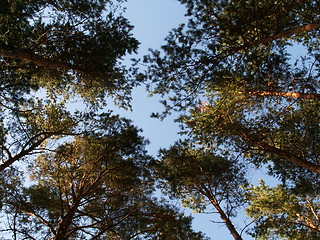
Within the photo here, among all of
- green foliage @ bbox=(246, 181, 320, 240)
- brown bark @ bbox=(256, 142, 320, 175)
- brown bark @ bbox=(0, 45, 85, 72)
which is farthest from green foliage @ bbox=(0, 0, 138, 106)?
green foliage @ bbox=(246, 181, 320, 240)

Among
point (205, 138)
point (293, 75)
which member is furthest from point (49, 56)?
point (293, 75)

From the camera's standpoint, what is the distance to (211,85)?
7.22 m

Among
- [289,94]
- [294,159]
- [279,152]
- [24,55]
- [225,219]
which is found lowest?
[225,219]

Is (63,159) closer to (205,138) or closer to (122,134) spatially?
(122,134)

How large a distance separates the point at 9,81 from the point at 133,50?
384cm

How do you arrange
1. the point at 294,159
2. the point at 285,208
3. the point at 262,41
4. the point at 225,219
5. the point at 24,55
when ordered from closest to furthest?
1. the point at 262,41
2. the point at 24,55
3. the point at 294,159
4. the point at 225,219
5. the point at 285,208

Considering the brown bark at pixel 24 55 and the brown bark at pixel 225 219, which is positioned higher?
the brown bark at pixel 24 55

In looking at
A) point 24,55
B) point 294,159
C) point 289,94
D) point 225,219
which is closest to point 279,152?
point 294,159

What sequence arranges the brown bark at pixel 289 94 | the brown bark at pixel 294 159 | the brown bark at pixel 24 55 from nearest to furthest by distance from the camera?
1. the brown bark at pixel 289 94
2. the brown bark at pixel 24 55
3. the brown bark at pixel 294 159

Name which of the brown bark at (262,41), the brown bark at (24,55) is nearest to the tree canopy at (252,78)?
the brown bark at (262,41)

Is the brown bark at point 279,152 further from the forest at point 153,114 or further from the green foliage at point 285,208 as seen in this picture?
the green foliage at point 285,208

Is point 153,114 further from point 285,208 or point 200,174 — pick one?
point 285,208

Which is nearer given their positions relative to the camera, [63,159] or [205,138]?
[205,138]

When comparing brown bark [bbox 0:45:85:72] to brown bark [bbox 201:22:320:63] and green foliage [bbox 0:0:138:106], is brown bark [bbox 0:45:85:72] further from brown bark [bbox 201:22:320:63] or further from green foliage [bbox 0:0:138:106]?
brown bark [bbox 201:22:320:63]
